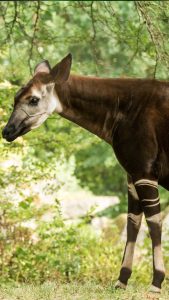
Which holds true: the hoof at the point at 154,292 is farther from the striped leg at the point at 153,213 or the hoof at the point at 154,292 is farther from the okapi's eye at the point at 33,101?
the okapi's eye at the point at 33,101

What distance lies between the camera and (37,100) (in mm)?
5914

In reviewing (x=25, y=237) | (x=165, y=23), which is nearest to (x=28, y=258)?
(x=25, y=237)

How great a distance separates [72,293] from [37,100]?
71.1 inches

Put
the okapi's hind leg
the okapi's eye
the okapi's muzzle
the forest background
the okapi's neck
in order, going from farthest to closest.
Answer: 1. the forest background
2. the okapi's hind leg
3. the okapi's neck
4. the okapi's eye
5. the okapi's muzzle

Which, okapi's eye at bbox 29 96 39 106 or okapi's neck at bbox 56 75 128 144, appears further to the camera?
okapi's neck at bbox 56 75 128 144

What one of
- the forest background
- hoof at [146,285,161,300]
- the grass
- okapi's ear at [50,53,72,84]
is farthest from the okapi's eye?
hoof at [146,285,161,300]

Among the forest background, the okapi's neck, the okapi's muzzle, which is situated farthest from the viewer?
the forest background

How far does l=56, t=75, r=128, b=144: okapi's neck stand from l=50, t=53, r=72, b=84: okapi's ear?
0.11 metres

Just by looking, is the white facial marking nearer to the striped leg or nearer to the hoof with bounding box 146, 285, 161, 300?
the striped leg

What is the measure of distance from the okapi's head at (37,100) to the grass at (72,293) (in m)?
1.42

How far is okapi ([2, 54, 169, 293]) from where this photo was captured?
588 centimetres

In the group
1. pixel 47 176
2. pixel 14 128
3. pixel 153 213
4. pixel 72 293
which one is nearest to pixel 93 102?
pixel 14 128

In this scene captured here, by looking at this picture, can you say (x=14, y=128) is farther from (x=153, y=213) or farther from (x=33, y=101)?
(x=153, y=213)

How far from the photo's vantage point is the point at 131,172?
5.95m
